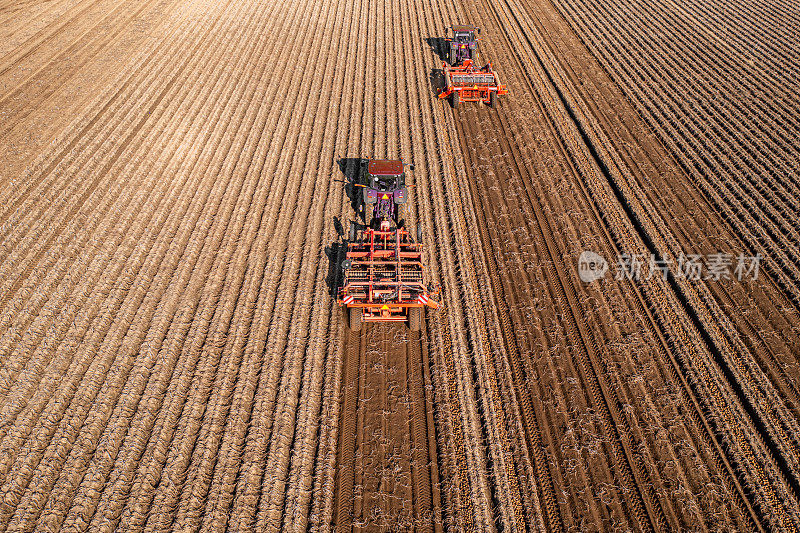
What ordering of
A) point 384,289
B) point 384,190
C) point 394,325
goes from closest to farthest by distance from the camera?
point 384,289
point 394,325
point 384,190

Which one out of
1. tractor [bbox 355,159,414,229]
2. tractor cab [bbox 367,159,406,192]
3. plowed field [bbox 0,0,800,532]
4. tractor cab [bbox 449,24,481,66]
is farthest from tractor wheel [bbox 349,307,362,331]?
tractor cab [bbox 449,24,481,66]

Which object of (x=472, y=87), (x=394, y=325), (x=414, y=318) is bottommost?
(x=394, y=325)

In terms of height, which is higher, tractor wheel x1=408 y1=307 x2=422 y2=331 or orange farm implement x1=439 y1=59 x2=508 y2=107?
orange farm implement x1=439 y1=59 x2=508 y2=107

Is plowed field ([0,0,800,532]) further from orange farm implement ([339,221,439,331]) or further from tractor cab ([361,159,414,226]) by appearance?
tractor cab ([361,159,414,226])

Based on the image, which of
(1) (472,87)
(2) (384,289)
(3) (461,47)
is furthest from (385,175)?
(3) (461,47)

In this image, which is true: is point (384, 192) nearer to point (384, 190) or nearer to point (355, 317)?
point (384, 190)

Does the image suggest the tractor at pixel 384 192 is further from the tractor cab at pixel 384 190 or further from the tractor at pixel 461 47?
the tractor at pixel 461 47

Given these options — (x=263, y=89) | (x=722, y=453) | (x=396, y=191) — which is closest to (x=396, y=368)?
(x=396, y=191)

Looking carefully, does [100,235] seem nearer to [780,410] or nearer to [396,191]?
[396,191]
